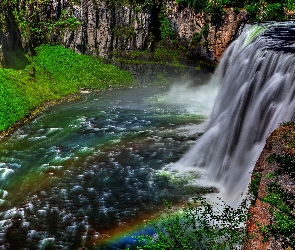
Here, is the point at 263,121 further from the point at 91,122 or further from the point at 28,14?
the point at 28,14

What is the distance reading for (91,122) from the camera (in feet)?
96.9

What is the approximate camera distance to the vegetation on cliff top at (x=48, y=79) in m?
29.6

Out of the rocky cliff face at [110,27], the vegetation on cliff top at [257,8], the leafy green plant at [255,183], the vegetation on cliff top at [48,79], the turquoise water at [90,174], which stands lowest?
the turquoise water at [90,174]

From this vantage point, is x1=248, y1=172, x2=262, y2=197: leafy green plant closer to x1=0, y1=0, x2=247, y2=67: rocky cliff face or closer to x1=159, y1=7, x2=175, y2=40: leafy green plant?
x1=0, y1=0, x2=247, y2=67: rocky cliff face

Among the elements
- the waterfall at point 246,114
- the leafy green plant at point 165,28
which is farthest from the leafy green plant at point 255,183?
the leafy green plant at point 165,28

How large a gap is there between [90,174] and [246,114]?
10096mm

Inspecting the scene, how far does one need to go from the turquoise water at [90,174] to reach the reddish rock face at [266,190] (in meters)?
4.12

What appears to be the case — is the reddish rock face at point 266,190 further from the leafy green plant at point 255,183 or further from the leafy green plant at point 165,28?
the leafy green plant at point 165,28

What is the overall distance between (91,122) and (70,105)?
19.3 feet

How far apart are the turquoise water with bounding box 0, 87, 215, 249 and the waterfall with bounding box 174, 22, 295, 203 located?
1.74 m

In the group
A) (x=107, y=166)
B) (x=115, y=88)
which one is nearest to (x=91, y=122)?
(x=107, y=166)

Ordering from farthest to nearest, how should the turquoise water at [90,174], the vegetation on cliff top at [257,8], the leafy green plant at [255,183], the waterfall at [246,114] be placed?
1. the vegetation on cliff top at [257,8]
2. the waterfall at [246,114]
3. the turquoise water at [90,174]
4. the leafy green plant at [255,183]

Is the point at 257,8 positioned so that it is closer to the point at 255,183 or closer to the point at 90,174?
the point at 90,174

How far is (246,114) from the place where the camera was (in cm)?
2086
